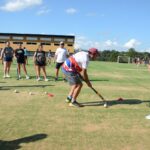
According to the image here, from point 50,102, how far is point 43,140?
421 centimetres

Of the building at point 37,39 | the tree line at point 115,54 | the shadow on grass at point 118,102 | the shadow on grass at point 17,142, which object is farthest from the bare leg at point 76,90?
the building at point 37,39

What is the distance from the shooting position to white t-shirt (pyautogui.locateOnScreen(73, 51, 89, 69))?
416 inches

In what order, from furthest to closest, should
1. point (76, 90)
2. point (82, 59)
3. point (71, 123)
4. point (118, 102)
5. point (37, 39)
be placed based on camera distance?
point (37, 39) < point (118, 102) < point (76, 90) < point (82, 59) < point (71, 123)

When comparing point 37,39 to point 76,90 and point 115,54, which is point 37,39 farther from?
point 76,90

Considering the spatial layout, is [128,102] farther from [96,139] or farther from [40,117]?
[96,139]

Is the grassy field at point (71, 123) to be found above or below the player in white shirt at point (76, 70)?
below

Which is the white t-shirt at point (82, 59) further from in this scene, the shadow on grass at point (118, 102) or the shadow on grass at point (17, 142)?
the shadow on grass at point (17, 142)

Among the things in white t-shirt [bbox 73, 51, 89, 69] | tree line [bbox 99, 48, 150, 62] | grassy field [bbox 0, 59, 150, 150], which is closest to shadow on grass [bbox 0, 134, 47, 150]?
grassy field [bbox 0, 59, 150, 150]

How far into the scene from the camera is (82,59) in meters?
10.7

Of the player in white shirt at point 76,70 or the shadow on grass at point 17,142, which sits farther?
the player in white shirt at point 76,70

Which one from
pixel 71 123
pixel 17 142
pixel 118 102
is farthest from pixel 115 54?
pixel 17 142

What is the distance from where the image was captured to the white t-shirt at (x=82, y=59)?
1056cm

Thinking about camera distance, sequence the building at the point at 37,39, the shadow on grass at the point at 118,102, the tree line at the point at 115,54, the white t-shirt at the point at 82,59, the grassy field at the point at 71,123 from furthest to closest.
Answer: the building at the point at 37,39 → the tree line at the point at 115,54 → the shadow on grass at the point at 118,102 → the white t-shirt at the point at 82,59 → the grassy field at the point at 71,123

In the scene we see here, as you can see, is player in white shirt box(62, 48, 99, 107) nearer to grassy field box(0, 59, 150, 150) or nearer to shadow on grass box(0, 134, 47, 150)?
grassy field box(0, 59, 150, 150)
